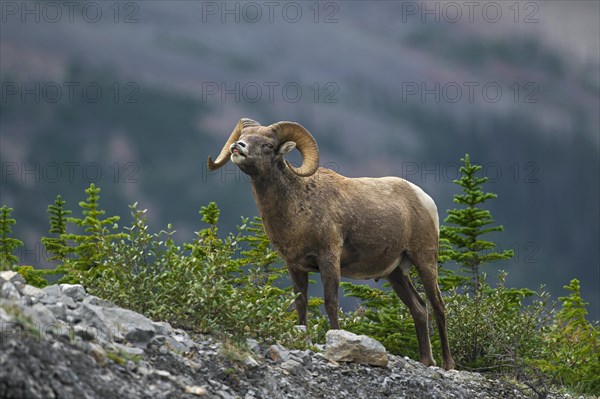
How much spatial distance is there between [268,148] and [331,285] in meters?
1.92

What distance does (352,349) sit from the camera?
956cm

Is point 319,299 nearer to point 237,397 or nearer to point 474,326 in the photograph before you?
point 474,326

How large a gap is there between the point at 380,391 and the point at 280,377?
1488mm

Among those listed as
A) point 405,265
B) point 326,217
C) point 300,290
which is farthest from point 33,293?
point 405,265

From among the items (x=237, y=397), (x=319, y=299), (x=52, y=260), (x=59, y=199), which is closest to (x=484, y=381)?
(x=237, y=397)

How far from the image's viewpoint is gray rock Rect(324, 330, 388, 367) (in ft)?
31.3

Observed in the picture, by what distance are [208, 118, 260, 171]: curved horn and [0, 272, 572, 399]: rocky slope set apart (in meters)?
2.83

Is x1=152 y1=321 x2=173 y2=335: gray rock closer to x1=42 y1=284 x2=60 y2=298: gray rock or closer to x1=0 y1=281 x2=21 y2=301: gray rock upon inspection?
x1=42 y1=284 x2=60 y2=298: gray rock

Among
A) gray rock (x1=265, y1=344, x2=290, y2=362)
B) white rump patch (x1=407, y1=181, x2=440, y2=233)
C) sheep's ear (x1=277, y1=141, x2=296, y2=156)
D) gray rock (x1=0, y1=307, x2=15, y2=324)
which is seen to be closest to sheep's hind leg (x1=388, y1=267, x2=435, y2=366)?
white rump patch (x1=407, y1=181, x2=440, y2=233)

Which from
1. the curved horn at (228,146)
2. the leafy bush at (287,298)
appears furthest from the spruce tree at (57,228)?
the curved horn at (228,146)

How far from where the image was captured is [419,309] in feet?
41.1

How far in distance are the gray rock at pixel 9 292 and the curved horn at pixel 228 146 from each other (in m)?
4.10

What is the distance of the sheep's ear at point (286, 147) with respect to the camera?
1058 centimetres

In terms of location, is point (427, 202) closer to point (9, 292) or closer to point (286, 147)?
point (286, 147)
